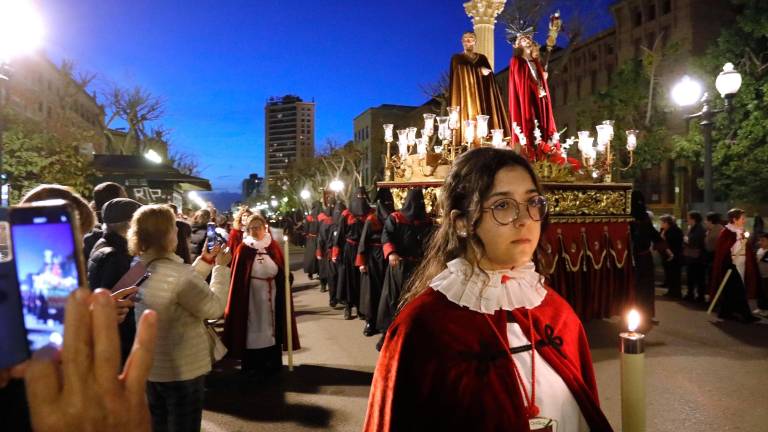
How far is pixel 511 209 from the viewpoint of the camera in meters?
2.03

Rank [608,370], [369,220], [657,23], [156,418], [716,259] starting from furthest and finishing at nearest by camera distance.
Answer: [657,23]
[716,259]
[369,220]
[608,370]
[156,418]

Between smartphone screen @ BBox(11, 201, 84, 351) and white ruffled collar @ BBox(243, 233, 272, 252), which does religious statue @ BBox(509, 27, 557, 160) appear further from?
smartphone screen @ BBox(11, 201, 84, 351)

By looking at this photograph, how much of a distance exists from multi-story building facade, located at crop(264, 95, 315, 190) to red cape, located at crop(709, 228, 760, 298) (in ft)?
566

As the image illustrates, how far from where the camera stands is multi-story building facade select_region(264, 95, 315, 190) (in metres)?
181

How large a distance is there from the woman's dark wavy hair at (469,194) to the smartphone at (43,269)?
4.77ft

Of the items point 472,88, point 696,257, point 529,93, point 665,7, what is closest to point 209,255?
point 472,88

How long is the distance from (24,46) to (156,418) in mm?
4415

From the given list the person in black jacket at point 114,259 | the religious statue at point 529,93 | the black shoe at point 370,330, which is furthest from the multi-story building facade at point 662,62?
the person in black jacket at point 114,259

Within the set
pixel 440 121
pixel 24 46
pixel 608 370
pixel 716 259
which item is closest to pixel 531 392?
pixel 608 370

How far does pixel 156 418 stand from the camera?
12.0ft

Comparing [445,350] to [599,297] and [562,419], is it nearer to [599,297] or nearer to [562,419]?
[562,419]

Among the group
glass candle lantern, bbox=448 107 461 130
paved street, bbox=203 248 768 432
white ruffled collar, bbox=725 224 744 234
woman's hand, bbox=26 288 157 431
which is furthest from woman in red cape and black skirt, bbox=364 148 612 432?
white ruffled collar, bbox=725 224 744 234

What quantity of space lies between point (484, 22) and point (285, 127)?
179m

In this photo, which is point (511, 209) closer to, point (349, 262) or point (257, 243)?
point (257, 243)
